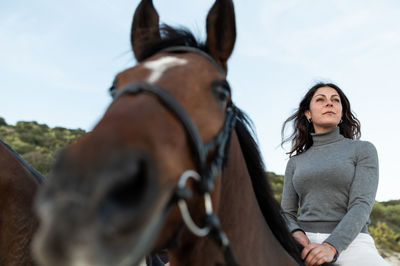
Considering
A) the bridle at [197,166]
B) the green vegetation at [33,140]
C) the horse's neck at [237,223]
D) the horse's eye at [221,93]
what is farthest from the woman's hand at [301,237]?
the green vegetation at [33,140]

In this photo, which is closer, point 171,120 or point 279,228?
point 171,120

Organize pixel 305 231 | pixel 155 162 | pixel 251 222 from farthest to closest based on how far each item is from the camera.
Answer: pixel 305 231 < pixel 251 222 < pixel 155 162

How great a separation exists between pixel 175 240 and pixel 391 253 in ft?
47.9

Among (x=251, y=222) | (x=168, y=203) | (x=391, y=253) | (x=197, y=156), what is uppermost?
(x=197, y=156)

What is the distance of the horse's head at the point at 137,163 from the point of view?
1.15 m

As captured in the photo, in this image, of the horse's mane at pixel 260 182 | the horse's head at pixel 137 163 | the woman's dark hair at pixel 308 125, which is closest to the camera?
the horse's head at pixel 137 163

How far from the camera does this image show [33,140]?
93.5 ft

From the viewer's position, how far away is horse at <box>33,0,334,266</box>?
116 cm

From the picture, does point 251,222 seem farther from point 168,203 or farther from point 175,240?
point 168,203

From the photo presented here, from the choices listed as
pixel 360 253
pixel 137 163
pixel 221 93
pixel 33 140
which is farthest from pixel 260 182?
pixel 33 140

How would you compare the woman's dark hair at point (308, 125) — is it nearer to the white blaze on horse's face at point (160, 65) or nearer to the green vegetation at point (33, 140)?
the white blaze on horse's face at point (160, 65)

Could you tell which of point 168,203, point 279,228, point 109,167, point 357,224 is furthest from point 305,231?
point 109,167

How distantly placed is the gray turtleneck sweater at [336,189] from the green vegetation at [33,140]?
16.2 metres

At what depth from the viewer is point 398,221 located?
59.0 feet
